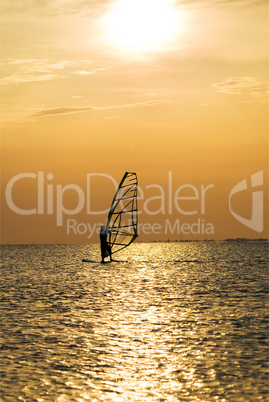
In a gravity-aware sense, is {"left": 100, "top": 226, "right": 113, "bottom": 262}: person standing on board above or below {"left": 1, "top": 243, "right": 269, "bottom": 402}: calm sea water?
above

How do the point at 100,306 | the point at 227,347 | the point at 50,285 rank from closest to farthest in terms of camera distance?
the point at 227,347 < the point at 100,306 < the point at 50,285

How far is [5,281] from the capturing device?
2820 inches

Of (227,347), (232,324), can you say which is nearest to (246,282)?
(232,324)

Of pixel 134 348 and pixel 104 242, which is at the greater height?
pixel 104 242

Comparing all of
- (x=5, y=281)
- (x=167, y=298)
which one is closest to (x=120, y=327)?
(x=167, y=298)

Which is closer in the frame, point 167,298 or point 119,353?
point 119,353

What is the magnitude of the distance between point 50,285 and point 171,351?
40323 mm

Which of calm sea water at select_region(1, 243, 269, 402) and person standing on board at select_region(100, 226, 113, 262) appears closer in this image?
calm sea water at select_region(1, 243, 269, 402)

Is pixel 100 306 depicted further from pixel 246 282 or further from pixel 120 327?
pixel 246 282

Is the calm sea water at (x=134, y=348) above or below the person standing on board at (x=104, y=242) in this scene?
below

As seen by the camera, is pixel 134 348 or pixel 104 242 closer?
pixel 134 348

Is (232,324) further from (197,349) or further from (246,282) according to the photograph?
(246,282)

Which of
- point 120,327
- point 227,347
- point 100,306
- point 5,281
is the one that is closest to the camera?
point 227,347

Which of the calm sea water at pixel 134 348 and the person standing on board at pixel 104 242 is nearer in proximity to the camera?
the calm sea water at pixel 134 348
